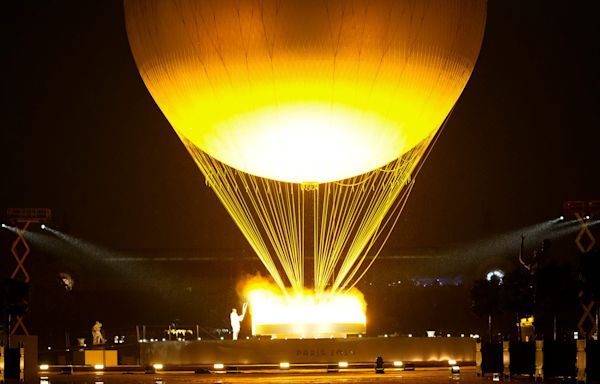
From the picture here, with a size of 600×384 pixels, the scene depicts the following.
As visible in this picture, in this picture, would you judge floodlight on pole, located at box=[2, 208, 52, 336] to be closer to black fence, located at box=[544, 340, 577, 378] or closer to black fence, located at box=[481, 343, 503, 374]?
black fence, located at box=[481, 343, 503, 374]

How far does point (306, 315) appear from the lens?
49625mm

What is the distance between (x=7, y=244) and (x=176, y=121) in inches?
2348

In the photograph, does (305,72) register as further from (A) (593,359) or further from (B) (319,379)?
(A) (593,359)

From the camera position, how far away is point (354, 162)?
4159 centimetres

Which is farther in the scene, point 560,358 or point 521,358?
point 521,358

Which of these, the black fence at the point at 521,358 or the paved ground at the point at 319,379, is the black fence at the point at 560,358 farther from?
the black fence at the point at 521,358

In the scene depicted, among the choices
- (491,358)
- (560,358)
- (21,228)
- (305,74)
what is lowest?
(491,358)

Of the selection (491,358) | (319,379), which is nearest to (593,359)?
(491,358)

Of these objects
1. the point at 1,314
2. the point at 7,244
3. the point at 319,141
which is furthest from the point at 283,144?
the point at 7,244

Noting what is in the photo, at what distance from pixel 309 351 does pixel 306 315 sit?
1969mm

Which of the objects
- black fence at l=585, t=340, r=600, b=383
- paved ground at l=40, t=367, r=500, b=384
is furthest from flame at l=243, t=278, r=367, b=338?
black fence at l=585, t=340, r=600, b=383

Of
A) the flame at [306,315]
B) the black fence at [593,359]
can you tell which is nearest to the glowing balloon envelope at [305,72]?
the flame at [306,315]

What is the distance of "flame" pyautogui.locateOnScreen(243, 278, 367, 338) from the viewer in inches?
1945

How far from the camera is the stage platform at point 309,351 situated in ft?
167
